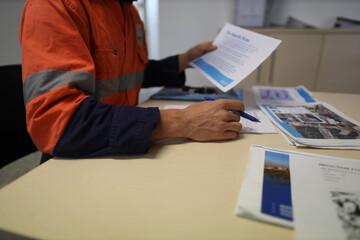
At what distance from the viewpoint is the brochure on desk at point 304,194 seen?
293 millimetres

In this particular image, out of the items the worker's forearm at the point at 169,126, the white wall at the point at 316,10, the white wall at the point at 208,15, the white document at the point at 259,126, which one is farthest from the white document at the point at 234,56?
the white wall at the point at 316,10

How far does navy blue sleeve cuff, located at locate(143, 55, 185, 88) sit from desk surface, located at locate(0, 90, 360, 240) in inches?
28.0

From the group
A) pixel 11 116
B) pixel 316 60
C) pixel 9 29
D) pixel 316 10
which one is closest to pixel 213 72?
pixel 11 116

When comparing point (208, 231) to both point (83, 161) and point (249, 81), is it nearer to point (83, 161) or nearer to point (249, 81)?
point (83, 161)

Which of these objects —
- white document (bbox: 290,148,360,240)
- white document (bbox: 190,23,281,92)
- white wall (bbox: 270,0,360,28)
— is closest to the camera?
white document (bbox: 290,148,360,240)

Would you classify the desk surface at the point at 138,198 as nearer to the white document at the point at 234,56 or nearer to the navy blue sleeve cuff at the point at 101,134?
the navy blue sleeve cuff at the point at 101,134

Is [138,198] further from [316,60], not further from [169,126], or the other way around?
[316,60]

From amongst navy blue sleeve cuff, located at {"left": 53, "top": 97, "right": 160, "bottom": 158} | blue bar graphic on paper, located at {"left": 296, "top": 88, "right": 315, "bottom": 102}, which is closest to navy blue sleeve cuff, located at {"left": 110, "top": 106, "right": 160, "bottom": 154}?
navy blue sleeve cuff, located at {"left": 53, "top": 97, "right": 160, "bottom": 158}

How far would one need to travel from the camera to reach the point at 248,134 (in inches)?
24.1

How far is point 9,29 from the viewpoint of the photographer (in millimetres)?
1478

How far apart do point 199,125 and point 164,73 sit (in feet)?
2.23

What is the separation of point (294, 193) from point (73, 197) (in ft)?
1.21

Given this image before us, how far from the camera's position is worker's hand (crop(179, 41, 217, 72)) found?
3.30ft

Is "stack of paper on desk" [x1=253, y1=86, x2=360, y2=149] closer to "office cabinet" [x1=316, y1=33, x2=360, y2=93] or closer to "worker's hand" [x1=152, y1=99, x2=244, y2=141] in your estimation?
"worker's hand" [x1=152, y1=99, x2=244, y2=141]
